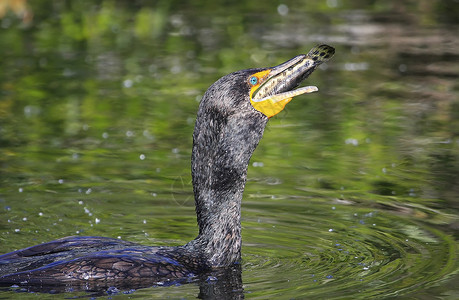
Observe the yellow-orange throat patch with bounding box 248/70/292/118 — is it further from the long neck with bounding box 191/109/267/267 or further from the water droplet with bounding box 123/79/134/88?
the water droplet with bounding box 123/79/134/88

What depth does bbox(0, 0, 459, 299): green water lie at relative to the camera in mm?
7691

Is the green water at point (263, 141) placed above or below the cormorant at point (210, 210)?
below

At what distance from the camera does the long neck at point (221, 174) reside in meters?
7.16

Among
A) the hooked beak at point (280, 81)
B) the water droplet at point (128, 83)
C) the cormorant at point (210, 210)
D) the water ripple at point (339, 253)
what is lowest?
the water droplet at point (128, 83)

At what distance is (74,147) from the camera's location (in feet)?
37.8

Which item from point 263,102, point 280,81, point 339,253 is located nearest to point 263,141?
point 339,253

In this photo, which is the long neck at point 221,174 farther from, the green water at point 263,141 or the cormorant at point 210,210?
the green water at point 263,141

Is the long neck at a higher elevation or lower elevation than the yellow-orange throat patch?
lower

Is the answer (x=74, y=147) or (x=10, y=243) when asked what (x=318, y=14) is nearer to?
(x=74, y=147)

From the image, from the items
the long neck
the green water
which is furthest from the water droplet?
the long neck

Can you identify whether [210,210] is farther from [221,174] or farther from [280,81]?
[280,81]

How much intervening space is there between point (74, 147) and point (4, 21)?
10.1 metres

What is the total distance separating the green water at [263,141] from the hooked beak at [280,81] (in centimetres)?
126

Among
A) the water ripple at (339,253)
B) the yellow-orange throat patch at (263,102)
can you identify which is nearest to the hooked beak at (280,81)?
the yellow-orange throat patch at (263,102)
